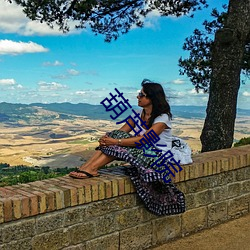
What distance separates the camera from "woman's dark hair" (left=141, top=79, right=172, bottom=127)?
3.49 metres

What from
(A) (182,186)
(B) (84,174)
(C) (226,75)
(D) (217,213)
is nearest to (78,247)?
(B) (84,174)

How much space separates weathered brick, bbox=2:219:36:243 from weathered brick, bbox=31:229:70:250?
0.21 ft

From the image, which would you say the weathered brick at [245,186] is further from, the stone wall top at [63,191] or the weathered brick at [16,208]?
the weathered brick at [16,208]

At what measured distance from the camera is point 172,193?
3.46 metres

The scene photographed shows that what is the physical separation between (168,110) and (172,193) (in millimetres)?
690

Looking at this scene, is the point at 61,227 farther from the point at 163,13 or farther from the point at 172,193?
the point at 163,13

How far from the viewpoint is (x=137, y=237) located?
336cm

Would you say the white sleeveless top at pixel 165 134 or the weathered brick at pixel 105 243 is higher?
the white sleeveless top at pixel 165 134

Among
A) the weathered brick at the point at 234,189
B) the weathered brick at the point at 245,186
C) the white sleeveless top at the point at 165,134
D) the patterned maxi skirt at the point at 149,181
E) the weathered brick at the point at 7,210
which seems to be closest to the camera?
the weathered brick at the point at 7,210

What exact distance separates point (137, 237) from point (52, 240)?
81 centimetres

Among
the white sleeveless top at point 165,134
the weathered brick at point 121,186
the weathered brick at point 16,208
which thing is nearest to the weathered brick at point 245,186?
the white sleeveless top at point 165,134

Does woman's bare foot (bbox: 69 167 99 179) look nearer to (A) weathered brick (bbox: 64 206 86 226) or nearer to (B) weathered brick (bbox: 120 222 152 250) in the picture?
(A) weathered brick (bbox: 64 206 86 226)

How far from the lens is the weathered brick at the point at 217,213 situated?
3988 millimetres

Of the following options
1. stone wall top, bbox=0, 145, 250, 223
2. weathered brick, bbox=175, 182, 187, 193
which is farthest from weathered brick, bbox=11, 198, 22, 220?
weathered brick, bbox=175, 182, 187, 193
